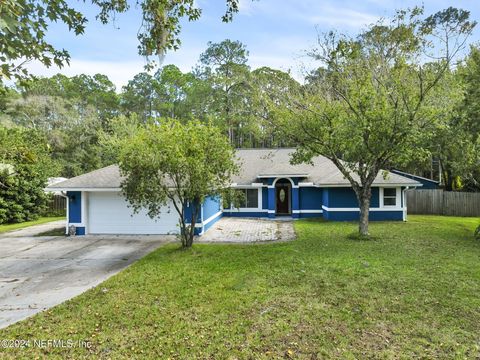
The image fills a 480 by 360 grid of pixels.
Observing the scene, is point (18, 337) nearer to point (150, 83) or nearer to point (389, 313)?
point (389, 313)

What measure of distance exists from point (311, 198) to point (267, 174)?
2.98 metres

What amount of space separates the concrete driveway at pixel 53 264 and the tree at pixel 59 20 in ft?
15.2

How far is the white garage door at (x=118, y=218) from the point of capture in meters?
14.2

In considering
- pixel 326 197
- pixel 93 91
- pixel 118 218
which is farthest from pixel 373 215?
pixel 93 91

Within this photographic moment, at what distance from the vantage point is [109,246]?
39.3 feet

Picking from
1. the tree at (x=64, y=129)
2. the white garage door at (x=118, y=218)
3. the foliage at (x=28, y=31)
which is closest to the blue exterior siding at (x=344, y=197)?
the white garage door at (x=118, y=218)

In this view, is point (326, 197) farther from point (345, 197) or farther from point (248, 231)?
point (248, 231)

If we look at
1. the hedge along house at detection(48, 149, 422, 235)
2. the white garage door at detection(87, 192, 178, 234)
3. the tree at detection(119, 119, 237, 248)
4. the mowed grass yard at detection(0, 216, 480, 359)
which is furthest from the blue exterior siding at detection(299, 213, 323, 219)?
the tree at detection(119, 119, 237, 248)

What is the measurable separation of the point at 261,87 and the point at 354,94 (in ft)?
12.7

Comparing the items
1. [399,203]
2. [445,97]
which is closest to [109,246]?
[445,97]

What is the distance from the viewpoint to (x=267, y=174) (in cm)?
1891

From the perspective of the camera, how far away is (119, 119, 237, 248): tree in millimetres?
9734

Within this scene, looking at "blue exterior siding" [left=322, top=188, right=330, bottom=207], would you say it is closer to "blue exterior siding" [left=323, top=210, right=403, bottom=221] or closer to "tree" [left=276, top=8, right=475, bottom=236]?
"blue exterior siding" [left=323, top=210, right=403, bottom=221]

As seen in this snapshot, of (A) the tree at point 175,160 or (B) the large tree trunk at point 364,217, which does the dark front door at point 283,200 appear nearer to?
(B) the large tree trunk at point 364,217
